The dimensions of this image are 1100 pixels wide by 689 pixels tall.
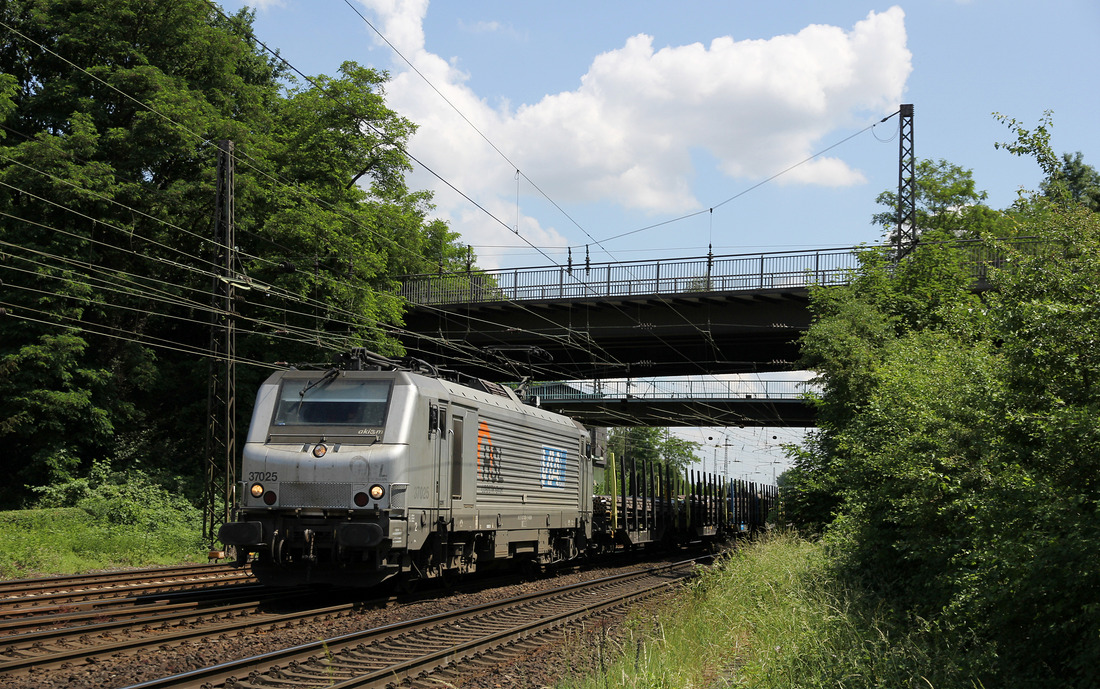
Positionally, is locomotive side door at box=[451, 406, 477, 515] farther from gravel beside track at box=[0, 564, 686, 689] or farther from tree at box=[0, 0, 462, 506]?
tree at box=[0, 0, 462, 506]

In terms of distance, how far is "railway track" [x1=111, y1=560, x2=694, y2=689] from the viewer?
8562mm

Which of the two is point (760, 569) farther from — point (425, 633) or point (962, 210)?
point (962, 210)

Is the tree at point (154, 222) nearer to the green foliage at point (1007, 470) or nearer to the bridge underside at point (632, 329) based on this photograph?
the bridge underside at point (632, 329)

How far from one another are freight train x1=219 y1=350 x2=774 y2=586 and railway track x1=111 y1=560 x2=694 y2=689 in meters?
1.39

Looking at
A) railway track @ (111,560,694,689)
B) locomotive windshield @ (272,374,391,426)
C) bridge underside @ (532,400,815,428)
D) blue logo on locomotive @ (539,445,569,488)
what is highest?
bridge underside @ (532,400,815,428)

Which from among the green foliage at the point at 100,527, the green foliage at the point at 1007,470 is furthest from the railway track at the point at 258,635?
the green foliage at the point at 100,527

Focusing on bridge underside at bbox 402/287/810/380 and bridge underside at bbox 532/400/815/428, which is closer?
bridge underside at bbox 402/287/810/380

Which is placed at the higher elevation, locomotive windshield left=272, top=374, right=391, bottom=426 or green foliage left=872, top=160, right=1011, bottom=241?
green foliage left=872, top=160, right=1011, bottom=241

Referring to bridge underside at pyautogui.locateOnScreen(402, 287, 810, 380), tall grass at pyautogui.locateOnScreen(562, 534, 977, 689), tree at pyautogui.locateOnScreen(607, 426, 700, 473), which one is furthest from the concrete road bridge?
tree at pyautogui.locateOnScreen(607, 426, 700, 473)

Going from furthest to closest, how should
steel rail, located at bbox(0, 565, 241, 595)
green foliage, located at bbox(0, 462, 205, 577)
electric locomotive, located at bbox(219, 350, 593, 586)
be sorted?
green foliage, located at bbox(0, 462, 205, 577) < steel rail, located at bbox(0, 565, 241, 595) < electric locomotive, located at bbox(219, 350, 593, 586)

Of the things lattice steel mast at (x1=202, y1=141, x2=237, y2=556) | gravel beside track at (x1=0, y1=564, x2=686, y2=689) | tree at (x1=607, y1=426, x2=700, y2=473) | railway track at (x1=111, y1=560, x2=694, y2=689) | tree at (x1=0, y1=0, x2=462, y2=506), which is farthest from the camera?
tree at (x1=607, y1=426, x2=700, y2=473)

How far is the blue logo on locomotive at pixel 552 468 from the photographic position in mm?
19656

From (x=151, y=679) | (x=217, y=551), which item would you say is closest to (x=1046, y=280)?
(x=151, y=679)

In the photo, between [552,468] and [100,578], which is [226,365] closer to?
[100,578]
